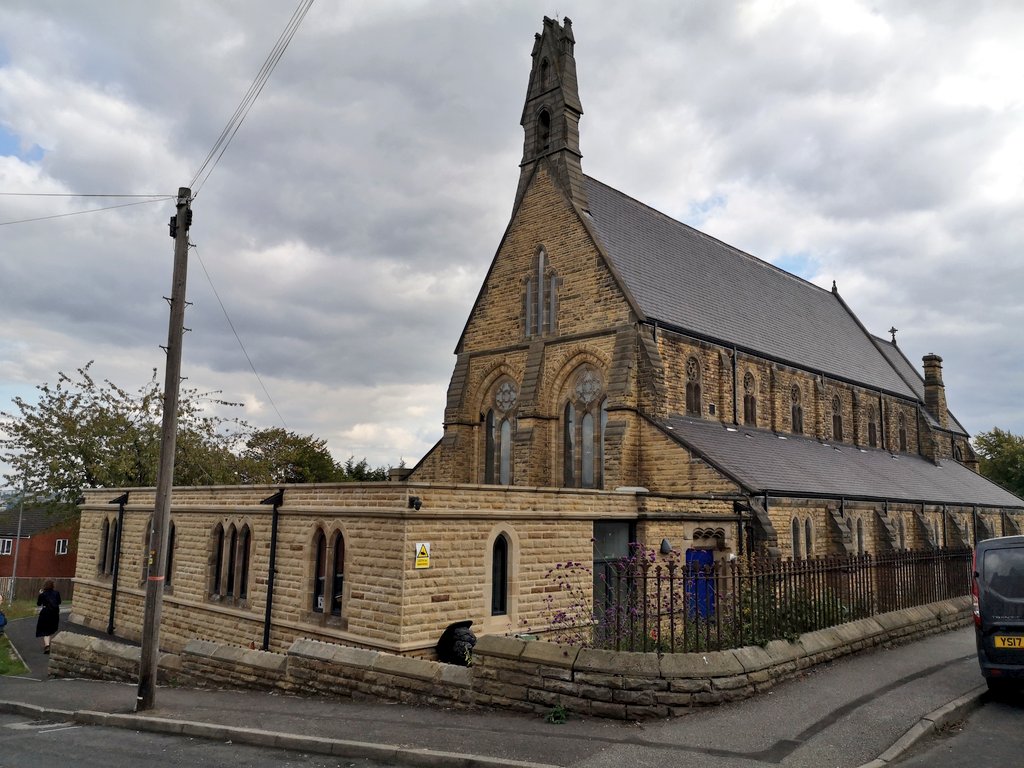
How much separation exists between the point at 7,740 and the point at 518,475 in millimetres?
15110

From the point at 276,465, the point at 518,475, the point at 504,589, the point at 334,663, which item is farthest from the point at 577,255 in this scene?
the point at 276,465

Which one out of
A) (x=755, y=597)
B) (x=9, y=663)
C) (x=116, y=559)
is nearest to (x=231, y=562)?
(x=9, y=663)

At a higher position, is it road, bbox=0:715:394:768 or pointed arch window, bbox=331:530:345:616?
pointed arch window, bbox=331:530:345:616

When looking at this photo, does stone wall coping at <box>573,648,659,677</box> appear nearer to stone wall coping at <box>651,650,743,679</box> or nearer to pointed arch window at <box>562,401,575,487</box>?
stone wall coping at <box>651,650,743,679</box>

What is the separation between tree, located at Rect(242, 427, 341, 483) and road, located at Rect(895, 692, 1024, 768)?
36382 millimetres

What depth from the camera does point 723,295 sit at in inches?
1186

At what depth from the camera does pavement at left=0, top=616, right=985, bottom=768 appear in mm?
7621

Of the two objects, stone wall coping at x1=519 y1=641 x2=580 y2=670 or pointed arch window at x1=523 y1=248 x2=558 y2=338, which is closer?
stone wall coping at x1=519 y1=641 x2=580 y2=670

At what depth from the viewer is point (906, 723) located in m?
8.73

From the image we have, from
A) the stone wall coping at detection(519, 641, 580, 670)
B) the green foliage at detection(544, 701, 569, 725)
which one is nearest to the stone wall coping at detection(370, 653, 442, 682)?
the stone wall coping at detection(519, 641, 580, 670)

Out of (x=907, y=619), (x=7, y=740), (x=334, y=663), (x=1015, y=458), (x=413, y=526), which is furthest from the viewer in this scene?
(x=1015, y=458)

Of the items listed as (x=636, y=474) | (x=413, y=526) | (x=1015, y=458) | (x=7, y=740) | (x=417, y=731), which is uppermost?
(x=1015, y=458)

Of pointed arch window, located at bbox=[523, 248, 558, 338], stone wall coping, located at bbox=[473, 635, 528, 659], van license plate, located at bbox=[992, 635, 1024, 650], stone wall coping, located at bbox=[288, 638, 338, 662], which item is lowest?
stone wall coping, located at bbox=[288, 638, 338, 662]

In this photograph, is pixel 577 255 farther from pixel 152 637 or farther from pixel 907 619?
pixel 152 637
